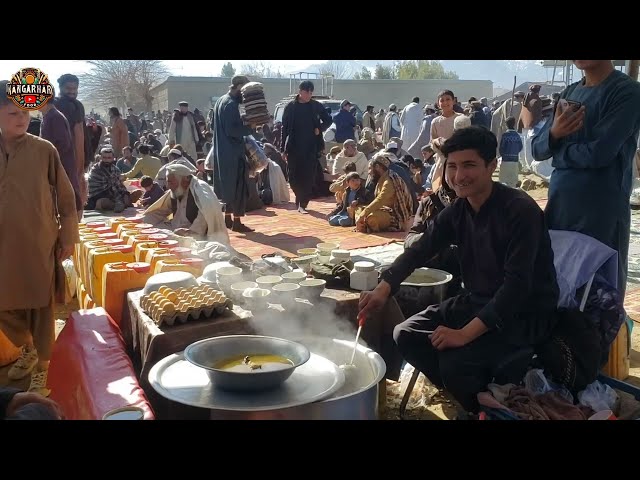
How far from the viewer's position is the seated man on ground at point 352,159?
921cm

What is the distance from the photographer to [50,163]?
325 centimetres

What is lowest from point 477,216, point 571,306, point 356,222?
point 356,222

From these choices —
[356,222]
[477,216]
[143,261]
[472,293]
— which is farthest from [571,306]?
[356,222]

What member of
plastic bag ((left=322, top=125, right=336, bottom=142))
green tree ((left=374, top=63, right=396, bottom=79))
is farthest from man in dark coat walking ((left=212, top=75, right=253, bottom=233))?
green tree ((left=374, top=63, right=396, bottom=79))

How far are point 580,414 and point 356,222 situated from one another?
16.7 feet

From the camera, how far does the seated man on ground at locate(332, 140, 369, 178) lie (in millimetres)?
9211

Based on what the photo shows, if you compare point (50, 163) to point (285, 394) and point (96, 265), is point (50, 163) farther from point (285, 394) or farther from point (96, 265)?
point (285, 394)

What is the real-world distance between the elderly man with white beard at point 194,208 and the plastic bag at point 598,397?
3.32 metres

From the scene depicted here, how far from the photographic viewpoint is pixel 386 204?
22.9 ft

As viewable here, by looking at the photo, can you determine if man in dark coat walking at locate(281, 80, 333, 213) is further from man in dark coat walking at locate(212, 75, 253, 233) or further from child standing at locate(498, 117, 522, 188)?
child standing at locate(498, 117, 522, 188)

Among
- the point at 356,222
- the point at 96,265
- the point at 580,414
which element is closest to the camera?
the point at 580,414

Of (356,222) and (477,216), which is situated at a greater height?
(477,216)

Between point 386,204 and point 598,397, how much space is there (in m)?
4.60

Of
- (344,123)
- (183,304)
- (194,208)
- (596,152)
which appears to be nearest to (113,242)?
(194,208)
